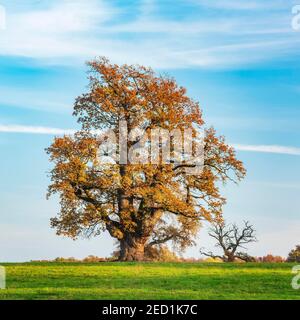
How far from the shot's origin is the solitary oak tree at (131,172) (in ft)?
129

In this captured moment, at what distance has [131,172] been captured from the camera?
3931 centimetres

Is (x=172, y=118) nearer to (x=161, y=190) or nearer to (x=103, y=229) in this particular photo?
(x=161, y=190)

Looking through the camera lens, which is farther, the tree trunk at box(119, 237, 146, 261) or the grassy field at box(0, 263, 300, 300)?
the tree trunk at box(119, 237, 146, 261)

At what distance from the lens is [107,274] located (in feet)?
104

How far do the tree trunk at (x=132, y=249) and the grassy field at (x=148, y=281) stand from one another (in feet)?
13.5

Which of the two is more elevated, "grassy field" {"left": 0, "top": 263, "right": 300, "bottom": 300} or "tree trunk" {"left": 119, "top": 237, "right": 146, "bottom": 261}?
"tree trunk" {"left": 119, "top": 237, "right": 146, "bottom": 261}

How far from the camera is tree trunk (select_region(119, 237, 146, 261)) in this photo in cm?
4047

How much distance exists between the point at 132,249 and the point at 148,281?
430 inches

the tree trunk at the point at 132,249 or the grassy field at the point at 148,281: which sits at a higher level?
the tree trunk at the point at 132,249

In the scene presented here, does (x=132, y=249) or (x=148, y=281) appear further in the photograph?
(x=132, y=249)

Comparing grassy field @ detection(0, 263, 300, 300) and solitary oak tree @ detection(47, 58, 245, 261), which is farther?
solitary oak tree @ detection(47, 58, 245, 261)

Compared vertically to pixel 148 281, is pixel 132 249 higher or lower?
higher

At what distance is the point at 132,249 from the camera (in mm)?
40594
